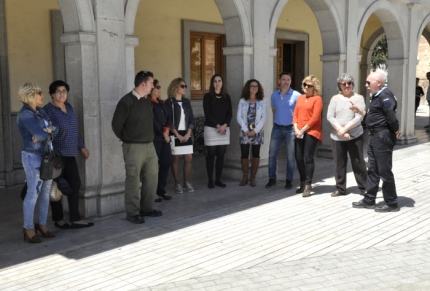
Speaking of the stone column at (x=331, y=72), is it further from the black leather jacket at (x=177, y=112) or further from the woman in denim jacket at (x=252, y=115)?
the black leather jacket at (x=177, y=112)

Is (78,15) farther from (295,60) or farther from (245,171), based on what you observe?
(295,60)

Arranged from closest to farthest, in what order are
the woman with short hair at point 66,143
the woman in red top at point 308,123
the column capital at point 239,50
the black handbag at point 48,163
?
the black handbag at point 48,163 < the woman with short hair at point 66,143 < the woman in red top at point 308,123 < the column capital at point 239,50

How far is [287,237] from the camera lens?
18.4 feet

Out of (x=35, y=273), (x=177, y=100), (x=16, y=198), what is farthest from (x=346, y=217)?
(x=16, y=198)

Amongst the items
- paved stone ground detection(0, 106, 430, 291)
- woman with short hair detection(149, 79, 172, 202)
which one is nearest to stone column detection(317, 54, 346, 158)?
paved stone ground detection(0, 106, 430, 291)

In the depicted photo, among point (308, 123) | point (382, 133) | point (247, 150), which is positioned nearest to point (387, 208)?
point (382, 133)

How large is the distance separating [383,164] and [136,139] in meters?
3.16

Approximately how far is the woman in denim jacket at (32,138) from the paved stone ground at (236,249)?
372mm

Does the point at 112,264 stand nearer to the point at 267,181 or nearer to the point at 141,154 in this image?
the point at 141,154

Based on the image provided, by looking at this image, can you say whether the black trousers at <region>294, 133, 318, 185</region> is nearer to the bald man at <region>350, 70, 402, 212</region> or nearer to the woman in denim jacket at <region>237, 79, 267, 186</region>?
the woman in denim jacket at <region>237, 79, 267, 186</region>

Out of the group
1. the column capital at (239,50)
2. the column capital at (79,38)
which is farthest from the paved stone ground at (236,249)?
the column capital at (239,50)

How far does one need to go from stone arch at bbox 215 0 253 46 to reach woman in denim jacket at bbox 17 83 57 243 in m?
3.93

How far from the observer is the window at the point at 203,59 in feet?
38.0

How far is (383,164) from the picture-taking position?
656 cm
